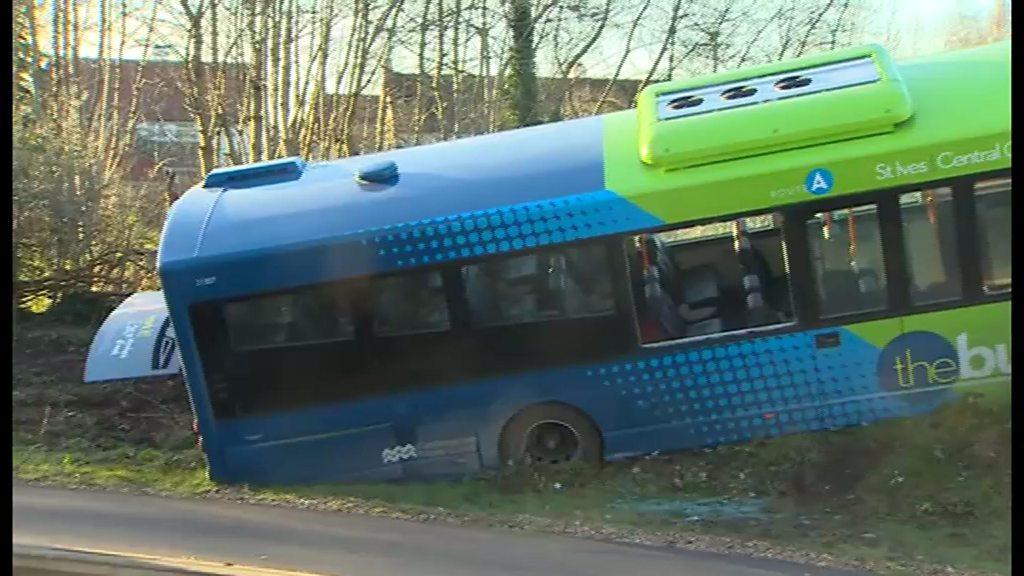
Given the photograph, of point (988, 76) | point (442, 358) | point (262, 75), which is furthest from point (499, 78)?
point (988, 76)

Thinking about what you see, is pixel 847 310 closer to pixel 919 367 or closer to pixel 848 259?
pixel 848 259

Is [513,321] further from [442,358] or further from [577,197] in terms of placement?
[577,197]

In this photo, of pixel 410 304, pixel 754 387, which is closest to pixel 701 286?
pixel 754 387

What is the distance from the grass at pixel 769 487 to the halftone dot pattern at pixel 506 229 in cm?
157

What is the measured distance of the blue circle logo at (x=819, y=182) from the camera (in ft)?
20.4

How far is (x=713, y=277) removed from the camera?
6.56m

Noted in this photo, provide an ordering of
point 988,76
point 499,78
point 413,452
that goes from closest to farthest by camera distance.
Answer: point 988,76 → point 413,452 → point 499,78

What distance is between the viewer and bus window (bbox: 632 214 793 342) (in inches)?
252

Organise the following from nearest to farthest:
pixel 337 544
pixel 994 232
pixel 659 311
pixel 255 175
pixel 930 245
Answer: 1. pixel 337 544
2. pixel 994 232
3. pixel 930 245
4. pixel 659 311
5. pixel 255 175

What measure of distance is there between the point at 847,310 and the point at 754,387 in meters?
0.81

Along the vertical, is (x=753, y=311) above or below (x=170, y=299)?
below

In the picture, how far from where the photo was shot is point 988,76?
6.18 m

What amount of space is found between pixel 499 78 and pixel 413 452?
435 centimetres

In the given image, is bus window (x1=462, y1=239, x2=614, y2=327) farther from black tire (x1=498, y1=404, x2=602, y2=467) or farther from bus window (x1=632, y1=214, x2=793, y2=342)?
black tire (x1=498, y1=404, x2=602, y2=467)
